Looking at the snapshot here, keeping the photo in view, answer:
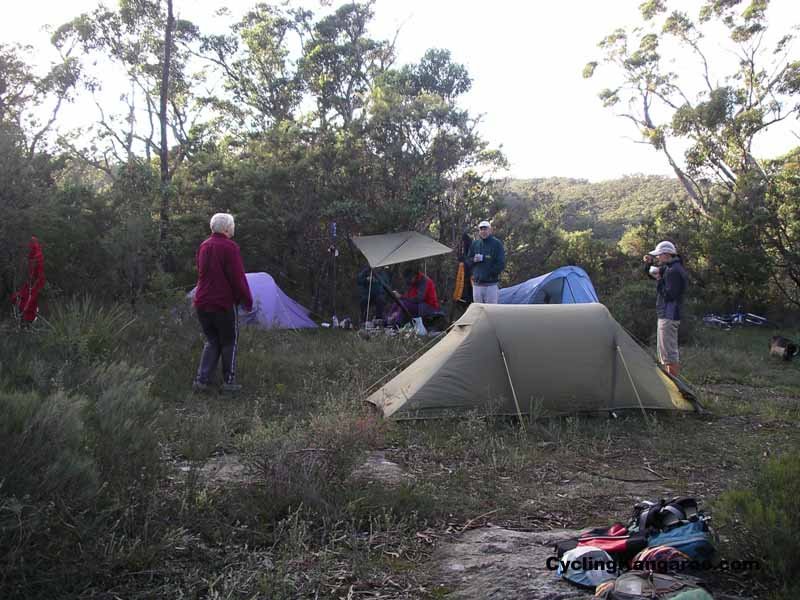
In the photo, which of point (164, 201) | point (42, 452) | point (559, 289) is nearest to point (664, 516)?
point (42, 452)

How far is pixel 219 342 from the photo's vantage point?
6309 mm

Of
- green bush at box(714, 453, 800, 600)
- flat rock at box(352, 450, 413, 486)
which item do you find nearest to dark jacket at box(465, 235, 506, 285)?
flat rock at box(352, 450, 413, 486)

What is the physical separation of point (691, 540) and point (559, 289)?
9186 mm

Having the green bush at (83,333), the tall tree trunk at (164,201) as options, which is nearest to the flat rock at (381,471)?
the green bush at (83,333)

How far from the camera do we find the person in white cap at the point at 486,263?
30.3 feet

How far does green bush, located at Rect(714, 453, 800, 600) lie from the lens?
251 centimetres

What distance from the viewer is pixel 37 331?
5.46 meters

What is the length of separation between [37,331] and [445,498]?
3670mm

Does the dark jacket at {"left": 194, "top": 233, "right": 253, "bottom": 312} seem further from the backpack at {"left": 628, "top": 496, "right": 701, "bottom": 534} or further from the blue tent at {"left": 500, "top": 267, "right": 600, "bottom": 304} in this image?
the blue tent at {"left": 500, "top": 267, "right": 600, "bottom": 304}

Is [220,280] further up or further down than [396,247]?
further down

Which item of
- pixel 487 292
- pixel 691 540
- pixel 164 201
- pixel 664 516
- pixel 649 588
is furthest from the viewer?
pixel 164 201

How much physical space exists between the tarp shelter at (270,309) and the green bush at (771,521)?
8.19m

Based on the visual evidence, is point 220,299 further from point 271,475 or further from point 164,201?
point 164,201

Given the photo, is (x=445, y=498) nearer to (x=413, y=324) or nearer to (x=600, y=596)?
(x=600, y=596)
